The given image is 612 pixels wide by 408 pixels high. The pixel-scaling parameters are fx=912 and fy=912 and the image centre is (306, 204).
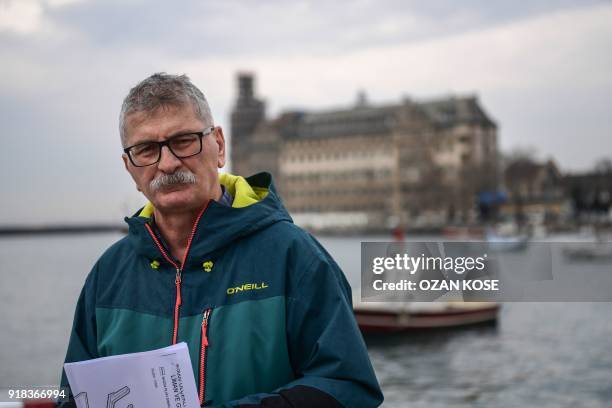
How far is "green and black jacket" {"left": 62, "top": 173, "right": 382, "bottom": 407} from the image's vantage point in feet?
6.95

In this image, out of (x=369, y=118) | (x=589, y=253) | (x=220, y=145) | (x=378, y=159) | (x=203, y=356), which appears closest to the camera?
(x=203, y=356)

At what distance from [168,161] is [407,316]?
73.0 feet

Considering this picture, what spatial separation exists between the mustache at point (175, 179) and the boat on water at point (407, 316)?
2036cm

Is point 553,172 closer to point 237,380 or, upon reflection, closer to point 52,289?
point 52,289

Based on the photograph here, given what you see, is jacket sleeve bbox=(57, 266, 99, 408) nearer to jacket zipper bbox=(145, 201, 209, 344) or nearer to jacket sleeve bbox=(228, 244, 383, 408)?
jacket zipper bbox=(145, 201, 209, 344)

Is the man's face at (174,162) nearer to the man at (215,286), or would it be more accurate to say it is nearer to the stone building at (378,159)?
the man at (215,286)

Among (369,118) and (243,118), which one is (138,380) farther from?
(243,118)

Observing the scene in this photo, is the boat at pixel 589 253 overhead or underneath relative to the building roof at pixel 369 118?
underneath

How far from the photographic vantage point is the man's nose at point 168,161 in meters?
2.28

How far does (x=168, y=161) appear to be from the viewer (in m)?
2.28

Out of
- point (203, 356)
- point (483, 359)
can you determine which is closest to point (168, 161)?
point (203, 356)

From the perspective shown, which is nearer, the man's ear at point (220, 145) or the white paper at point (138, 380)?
the white paper at point (138, 380)

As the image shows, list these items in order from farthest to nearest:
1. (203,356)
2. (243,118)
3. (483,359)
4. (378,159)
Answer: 1. (243,118)
2. (378,159)
3. (483,359)
4. (203,356)

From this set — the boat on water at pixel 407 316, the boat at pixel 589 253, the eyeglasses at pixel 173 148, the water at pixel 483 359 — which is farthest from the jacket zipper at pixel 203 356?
the boat at pixel 589 253
